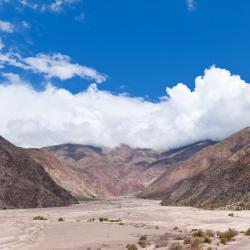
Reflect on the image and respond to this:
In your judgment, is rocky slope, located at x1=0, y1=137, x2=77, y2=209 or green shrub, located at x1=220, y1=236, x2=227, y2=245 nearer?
green shrub, located at x1=220, y1=236, x2=227, y2=245

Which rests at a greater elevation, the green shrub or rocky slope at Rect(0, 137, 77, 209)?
rocky slope at Rect(0, 137, 77, 209)

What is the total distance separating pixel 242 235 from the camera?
37.2 meters

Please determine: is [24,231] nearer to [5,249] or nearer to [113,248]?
[5,249]

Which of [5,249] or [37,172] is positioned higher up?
[37,172]

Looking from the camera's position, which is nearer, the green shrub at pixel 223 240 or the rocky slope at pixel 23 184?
the green shrub at pixel 223 240

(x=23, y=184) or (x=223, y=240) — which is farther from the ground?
(x=23, y=184)

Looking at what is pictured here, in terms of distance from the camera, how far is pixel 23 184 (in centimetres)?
11419

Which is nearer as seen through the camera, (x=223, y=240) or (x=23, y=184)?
(x=223, y=240)

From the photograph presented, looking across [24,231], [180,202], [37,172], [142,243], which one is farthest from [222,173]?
[142,243]

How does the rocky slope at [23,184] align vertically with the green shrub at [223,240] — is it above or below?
above

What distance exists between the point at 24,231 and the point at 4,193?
59.2 m

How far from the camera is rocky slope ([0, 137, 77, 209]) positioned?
351 ft

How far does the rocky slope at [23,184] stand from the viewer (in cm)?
10700

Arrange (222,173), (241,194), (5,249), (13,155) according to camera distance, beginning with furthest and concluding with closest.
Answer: (13,155) < (222,173) < (241,194) < (5,249)
